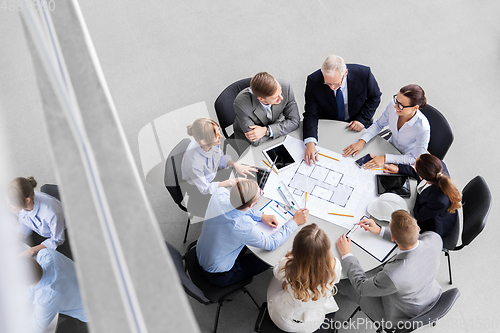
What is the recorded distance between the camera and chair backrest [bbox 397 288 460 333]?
6.73ft

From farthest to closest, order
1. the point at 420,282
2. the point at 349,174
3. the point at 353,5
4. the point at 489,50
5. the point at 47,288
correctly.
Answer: the point at 353,5, the point at 489,50, the point at 349,174, the point at 420,282, the point at 47,288

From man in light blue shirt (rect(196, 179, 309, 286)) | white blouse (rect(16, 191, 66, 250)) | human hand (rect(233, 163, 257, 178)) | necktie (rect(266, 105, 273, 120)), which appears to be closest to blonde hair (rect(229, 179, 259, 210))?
man in light blue shirt (rect(196, 179, 309, 286))

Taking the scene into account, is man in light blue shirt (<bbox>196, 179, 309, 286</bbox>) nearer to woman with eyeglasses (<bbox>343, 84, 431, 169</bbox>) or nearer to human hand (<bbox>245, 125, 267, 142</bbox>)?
human hand (<bbox>245, 125, 267, 142</bbox>)

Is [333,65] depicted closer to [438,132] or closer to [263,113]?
[263,113]

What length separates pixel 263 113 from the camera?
9.55 feet

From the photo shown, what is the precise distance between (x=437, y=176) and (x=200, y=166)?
63.3 inches

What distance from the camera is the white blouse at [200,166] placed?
268 cm

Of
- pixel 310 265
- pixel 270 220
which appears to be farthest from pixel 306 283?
pixel 270 220

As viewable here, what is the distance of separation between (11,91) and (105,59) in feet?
11.4

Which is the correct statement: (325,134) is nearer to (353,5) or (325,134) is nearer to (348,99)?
(348,99)

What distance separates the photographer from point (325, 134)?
9.25 ft

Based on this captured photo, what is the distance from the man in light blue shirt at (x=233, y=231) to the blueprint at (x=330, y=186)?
168mm

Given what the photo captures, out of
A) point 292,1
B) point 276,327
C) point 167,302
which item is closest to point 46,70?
point 167,302

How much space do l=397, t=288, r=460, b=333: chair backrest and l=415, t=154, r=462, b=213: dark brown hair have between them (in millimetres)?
547
